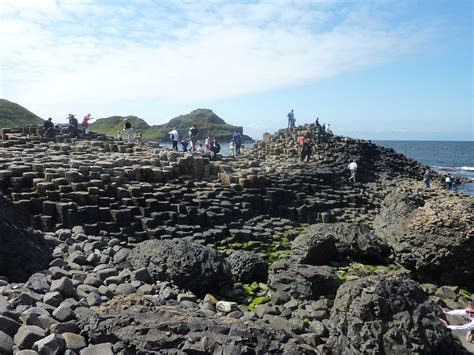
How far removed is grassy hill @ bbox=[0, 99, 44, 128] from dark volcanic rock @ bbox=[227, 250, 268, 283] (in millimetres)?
43346

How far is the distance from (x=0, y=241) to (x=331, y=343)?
20.3ft

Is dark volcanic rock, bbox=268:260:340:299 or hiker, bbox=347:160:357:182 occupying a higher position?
hiker, bbox=347:160:357:182

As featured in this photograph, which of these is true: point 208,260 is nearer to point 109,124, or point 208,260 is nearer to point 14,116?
point 14,116

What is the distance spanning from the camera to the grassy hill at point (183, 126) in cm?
6816

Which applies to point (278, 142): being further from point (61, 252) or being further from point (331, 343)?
point (331, 343)

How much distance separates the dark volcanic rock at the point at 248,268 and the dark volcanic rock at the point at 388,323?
3459 mm

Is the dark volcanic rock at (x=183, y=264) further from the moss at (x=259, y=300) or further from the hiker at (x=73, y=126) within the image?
the hiker at (x=73, y=126)

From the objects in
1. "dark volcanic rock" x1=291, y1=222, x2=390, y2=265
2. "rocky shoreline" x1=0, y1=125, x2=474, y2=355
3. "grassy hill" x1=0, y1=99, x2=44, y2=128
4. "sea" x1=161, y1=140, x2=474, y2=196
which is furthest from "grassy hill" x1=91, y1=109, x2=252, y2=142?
"dark volcanic rock" x1=291, y1=222, x2=390, y2=265

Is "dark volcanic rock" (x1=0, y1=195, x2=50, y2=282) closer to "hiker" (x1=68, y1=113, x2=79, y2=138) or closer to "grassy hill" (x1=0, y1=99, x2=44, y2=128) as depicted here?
"hiker" (x1=68, y1=113, x2=79, y2=138)

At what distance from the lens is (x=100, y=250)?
10383mm

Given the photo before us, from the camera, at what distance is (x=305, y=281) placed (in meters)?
8.97

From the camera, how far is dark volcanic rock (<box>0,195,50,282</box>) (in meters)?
7.91

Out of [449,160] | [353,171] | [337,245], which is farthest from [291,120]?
[449,160]

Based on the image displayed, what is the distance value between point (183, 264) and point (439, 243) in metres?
6.15
